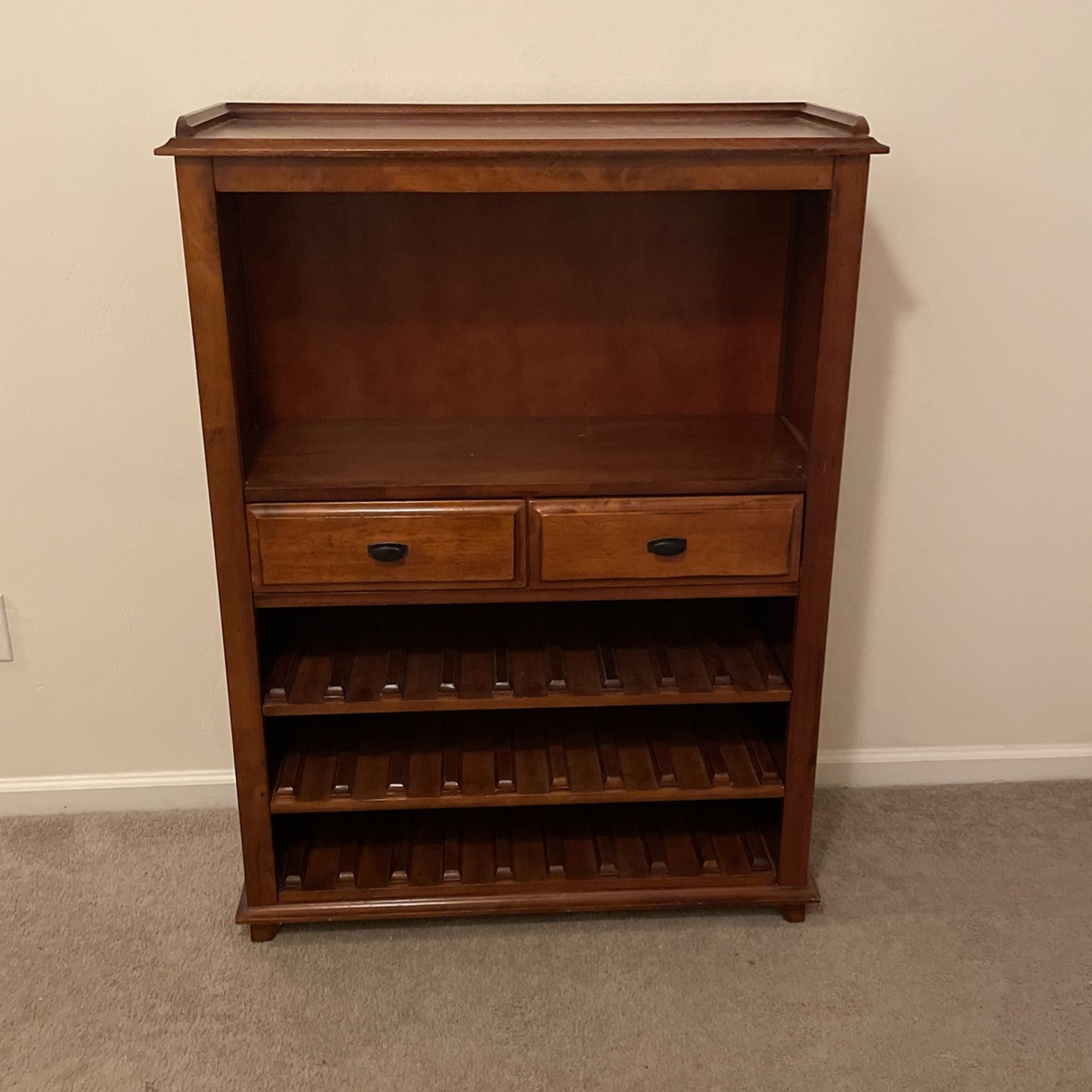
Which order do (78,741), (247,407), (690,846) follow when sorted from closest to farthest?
(247,407) < (690,846) < (78,741)

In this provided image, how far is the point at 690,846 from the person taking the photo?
1789 mm

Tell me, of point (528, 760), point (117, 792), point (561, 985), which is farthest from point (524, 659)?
point (117, 792)

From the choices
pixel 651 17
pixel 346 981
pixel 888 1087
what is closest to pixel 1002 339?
pixel 651 17

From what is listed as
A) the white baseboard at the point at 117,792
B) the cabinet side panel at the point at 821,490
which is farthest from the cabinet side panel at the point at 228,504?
the cabinet side panel at the point at 821,490

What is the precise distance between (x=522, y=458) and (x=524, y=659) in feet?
1.03

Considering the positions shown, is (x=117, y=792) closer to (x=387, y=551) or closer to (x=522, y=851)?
(x=522, y=851)

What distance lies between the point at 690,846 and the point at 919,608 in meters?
0.58

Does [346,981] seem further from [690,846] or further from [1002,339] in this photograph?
[1002,339]

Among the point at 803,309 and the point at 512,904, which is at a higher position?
the point at 803,309

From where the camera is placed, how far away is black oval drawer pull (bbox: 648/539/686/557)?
1.51 metres

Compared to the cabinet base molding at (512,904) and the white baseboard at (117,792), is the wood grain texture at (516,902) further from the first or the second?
the white baseboard at (117,792)

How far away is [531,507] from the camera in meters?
1.49

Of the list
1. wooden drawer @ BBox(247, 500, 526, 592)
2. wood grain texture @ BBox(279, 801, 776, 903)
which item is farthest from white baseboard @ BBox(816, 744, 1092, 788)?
wooden drawer @ BBox(247, 500, 526, 592)

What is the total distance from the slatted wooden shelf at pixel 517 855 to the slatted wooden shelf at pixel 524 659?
11.7 inches
